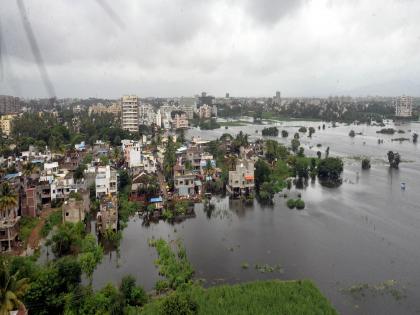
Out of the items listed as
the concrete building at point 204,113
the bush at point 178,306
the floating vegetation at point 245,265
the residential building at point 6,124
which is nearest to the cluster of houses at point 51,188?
the floating vegetation at point 245,265

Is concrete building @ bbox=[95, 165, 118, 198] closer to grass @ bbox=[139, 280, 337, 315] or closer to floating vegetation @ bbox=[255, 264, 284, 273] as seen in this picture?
floating vegetation @ bbox=[255, 264, 284, 273]

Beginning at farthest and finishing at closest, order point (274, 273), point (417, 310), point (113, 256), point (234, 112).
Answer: point (234, 112) → point (113, 256) → point (274, 273) → point (417, 310)

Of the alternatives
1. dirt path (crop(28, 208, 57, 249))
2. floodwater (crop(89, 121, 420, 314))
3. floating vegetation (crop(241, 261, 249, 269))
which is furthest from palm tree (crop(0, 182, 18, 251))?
floating vegetation (crop(241, 261, 249, 269))

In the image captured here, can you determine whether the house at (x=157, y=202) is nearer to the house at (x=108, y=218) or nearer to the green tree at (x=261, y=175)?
the house at (x=108, y=218)

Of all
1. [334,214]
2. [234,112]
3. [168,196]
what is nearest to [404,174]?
[334,214]

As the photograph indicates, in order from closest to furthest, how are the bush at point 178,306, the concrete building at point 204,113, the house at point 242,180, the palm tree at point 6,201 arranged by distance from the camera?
the bush at point 178,306 < the palm tree at point 6,201 < the house at point 242,180 < the concrete building at point 204,113

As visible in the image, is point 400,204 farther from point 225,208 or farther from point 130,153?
point 130,153

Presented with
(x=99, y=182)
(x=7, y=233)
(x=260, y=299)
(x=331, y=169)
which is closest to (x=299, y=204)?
(x=331, y=169)
